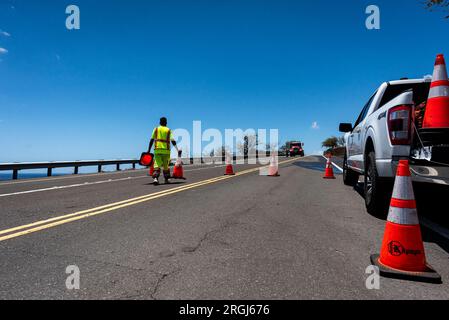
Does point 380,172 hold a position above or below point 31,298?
above

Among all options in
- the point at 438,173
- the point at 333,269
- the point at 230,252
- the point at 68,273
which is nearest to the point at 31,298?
the point at 68,273

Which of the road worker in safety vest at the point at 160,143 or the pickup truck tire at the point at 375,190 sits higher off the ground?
the road worker in safety vest at the point at 160,143

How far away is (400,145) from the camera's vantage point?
13.9 feet

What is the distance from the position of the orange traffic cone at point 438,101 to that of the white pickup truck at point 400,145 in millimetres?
186

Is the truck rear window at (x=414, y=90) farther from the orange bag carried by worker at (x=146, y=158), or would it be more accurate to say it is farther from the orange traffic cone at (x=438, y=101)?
the orange bag carried by worker at (x=146, y=158)

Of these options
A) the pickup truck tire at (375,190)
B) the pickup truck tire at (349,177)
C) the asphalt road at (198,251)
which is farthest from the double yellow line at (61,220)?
the pickup truck tire at (349,177)

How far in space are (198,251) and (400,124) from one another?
10.2 feet

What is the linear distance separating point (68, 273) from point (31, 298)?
470 mm

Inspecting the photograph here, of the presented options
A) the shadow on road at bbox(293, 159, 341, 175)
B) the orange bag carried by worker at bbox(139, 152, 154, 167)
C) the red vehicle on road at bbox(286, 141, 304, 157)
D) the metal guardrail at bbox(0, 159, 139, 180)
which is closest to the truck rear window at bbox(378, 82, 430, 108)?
the orange bag carried by worker at bbox(139, 152, 154, 167)

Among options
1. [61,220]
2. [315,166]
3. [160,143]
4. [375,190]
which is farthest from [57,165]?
[375,190]

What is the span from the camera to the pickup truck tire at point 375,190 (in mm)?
4820

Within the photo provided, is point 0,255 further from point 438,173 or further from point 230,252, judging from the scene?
point 438,173

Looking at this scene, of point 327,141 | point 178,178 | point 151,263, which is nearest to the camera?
point 151,263
